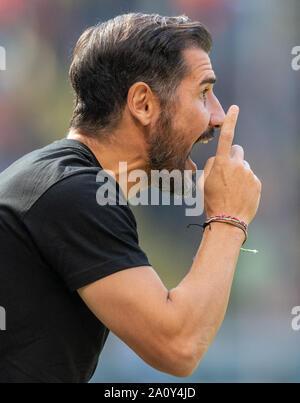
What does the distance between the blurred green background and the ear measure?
227cm

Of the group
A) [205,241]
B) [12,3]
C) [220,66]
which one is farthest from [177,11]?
[205,241]

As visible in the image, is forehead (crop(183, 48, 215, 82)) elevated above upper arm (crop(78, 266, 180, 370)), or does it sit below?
above

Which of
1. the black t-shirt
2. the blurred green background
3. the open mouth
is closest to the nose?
the open mouth

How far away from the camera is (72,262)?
1229 millimetres

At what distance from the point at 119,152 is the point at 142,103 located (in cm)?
16

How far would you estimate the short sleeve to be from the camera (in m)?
1.22

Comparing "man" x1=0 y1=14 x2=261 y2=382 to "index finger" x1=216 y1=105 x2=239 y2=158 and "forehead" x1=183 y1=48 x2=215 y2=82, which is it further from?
"forehead" x1=183 y1=48 x2=215 y2=82

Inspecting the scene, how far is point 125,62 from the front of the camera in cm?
167

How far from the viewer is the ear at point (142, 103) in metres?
1.66

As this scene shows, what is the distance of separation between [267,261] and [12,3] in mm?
2812

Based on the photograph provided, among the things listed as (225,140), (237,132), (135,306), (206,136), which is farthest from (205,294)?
(237,132)

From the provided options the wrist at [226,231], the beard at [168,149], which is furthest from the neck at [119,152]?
the wrist at [226,231]

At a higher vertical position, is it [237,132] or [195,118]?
[195,118]

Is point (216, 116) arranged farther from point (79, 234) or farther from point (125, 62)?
point (79, 234)
